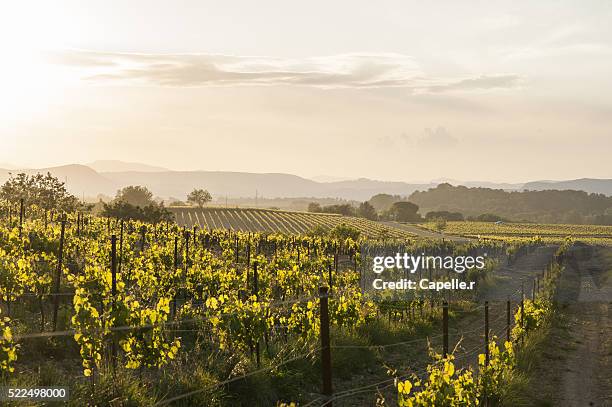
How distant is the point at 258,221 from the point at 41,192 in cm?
4746

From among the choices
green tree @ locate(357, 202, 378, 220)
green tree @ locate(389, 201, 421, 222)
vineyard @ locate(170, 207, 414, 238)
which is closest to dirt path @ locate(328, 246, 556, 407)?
vineyard @ locate(170, 207, 414, 238)

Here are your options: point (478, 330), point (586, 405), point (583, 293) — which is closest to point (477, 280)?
point (583, 293)

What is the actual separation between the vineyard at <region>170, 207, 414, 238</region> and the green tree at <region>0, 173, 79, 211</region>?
30.6 metres

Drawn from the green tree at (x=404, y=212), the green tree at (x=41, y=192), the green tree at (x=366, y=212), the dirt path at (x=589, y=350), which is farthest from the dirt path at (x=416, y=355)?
the green tree at (x=404, y=212)

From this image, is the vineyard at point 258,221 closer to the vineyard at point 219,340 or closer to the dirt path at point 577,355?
the dirt path at point 577,355

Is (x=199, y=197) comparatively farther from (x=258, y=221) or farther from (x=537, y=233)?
(x=537, y=233)

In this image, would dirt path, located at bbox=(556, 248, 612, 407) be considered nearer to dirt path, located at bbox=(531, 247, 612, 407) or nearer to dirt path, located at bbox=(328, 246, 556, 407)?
dirt path, located at bbox=(531, 247, 612, 407)

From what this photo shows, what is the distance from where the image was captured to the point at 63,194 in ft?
199

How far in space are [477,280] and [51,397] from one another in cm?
3220

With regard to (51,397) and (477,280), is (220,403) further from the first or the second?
(477,280)

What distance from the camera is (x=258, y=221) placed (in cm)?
10388

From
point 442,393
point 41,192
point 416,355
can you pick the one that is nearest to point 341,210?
point 41,192

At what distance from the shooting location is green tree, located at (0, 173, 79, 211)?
57719 mm

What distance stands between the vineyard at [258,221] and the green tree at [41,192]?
101ft
